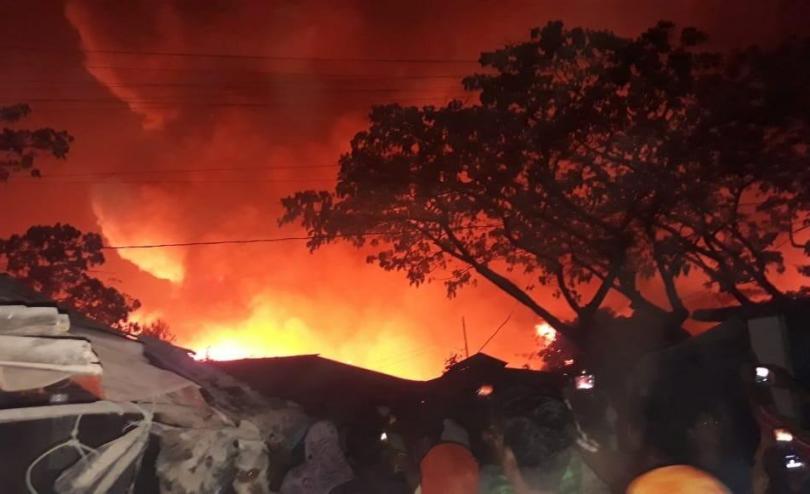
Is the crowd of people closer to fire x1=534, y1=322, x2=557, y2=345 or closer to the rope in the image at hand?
the rope

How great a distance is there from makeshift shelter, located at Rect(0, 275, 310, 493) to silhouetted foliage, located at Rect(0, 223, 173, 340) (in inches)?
378

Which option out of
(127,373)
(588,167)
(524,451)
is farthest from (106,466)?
(588,167)

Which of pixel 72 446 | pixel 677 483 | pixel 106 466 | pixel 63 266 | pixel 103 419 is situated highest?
pixel 63 266

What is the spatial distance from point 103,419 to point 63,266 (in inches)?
471

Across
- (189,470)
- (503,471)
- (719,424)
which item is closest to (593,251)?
(719,424)

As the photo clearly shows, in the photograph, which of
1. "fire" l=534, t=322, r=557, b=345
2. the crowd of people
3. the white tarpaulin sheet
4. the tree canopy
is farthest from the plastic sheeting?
"fire" l=534, t=322, r=557, b=345

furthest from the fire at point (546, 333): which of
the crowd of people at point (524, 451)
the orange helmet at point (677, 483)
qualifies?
the orange helmet at point (677, 483)

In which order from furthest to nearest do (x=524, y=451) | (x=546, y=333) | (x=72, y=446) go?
(x=546, y=333) < (x=524, y=451) < (x=72, y=446)

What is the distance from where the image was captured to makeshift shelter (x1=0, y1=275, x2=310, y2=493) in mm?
4062

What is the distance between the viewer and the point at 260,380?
35.0 feet

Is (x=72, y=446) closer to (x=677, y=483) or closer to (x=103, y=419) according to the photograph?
(x=103, y=419)

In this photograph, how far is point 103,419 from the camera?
175 inches

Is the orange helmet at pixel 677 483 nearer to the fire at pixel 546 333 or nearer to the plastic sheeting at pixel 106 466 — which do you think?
the plastic sheeting at pixel 106 466

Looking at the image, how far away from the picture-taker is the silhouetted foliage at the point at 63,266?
14633 millimetres
